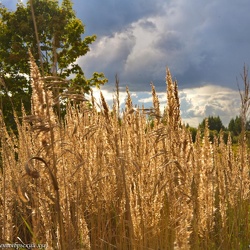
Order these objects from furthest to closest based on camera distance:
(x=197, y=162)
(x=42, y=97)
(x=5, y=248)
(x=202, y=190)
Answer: (x=197, y=162)
(x=202, y=190)
(x=5, y=248)
(x=42, y=97)

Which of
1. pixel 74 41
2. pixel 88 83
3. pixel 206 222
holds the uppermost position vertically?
pixel 74 41

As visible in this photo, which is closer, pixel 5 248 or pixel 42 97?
pixel 42 97

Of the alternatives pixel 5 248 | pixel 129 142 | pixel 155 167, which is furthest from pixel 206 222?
pixel 5 248

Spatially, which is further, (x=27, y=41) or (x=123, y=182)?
(x=27, y=41)

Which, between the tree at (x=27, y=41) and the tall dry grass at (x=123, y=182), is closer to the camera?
the tall dry grass at (x=123, y=182)

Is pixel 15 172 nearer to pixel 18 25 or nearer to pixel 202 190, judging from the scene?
pixel 202 190

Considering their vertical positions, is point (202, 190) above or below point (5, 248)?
above

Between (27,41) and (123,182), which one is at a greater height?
(27,41)

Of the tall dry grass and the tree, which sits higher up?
the tree

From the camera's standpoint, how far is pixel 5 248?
87.0 inches

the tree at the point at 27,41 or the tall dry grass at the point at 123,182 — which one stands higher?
the tree at the point at 27,41

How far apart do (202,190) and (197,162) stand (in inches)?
15.0

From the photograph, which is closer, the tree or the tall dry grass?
the tall dry grass

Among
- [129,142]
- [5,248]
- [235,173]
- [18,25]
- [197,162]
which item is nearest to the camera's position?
[5,248]
